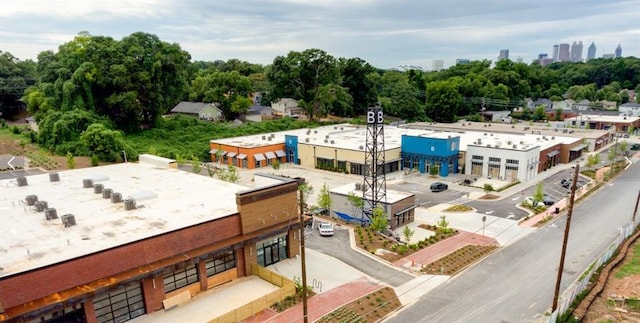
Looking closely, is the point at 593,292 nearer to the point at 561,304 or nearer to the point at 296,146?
the point at 561,304

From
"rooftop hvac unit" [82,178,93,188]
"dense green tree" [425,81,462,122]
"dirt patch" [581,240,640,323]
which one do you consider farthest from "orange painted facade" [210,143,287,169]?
"dense green tree" [425,81,462,122]

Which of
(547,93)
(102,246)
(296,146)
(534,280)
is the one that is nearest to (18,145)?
(296,146)

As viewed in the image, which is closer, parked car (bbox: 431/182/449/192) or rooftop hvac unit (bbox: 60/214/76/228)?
rooftop hvac unit (bbox: 60/214/76/228)

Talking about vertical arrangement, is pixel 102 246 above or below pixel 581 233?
above

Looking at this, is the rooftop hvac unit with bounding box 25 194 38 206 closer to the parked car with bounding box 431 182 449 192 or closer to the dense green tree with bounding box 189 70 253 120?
the parked car with bounding box 431 182 449 192

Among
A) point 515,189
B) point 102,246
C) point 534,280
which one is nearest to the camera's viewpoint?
point 102,246

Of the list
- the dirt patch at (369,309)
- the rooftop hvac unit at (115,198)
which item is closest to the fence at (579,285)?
the dirt patch at (369,309)

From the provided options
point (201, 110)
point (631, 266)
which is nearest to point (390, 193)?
point (631, 266)

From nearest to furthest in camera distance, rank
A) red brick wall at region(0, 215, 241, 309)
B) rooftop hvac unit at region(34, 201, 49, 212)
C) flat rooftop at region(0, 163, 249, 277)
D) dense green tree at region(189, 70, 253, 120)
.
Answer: red brick wall at region(0, 215, 241, 309) < flat rooftop at region(0, 163, 249, 277) < rooftop hvac unit at region(34, 201, 49, 212) < dense green tree at region(189, 70, 253, 120)
